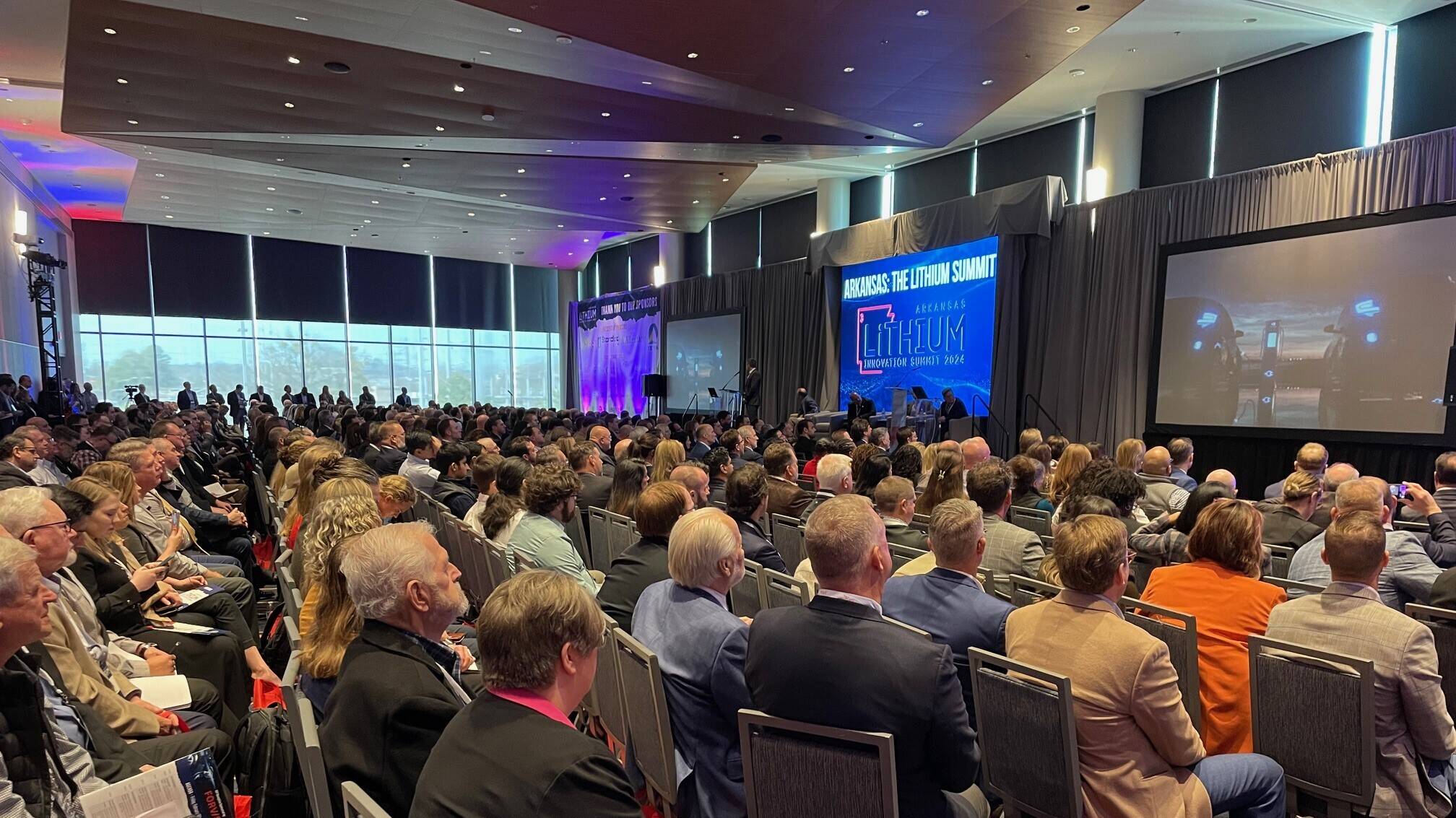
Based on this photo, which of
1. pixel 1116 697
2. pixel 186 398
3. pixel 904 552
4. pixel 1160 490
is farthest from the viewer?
pixel 186 398

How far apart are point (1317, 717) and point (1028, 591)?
98 cm

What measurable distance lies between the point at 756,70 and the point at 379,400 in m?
18.0

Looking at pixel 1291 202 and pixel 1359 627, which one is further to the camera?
pixel 1291 202

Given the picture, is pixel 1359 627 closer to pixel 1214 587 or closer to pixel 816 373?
pixel 1214 587

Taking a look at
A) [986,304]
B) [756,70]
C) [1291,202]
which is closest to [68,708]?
[756,70]

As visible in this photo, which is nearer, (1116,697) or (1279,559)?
(1116,697)

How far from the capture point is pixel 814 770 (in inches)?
73.4

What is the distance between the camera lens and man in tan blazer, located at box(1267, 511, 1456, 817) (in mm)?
2299

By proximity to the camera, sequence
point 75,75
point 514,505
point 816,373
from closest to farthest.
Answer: point 514,505 < point 75,75 < point 816,373

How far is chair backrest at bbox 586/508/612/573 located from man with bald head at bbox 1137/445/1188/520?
3310 millimetres

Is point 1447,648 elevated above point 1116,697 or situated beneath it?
situated beneath

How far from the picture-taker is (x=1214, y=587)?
8.93 ft

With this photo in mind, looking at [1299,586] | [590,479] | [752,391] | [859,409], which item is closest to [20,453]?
[590,479]

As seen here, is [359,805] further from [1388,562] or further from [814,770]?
[1388,562]
